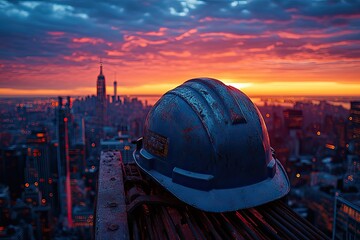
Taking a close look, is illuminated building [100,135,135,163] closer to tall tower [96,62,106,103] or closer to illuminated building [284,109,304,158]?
illuminated building [284,109,304,158]

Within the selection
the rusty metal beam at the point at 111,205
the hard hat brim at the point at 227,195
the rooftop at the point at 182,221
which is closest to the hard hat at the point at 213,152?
the hard hat brim at the point at 227,195

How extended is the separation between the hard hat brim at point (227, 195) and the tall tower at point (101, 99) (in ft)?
296

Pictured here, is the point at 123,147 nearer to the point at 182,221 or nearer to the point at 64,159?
the point at 182,221

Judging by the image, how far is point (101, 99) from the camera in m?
107

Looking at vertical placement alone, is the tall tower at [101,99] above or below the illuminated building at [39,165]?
above

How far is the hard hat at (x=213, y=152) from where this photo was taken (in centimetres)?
279

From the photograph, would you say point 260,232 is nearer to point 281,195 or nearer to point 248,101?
point 281,195

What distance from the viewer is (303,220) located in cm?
278

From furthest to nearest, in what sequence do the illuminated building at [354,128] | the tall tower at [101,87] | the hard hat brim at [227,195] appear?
the tall tower at [101,87], the illuminated building at [354,128], the hard hat brim at [227,195]

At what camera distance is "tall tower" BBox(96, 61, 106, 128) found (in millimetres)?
96162

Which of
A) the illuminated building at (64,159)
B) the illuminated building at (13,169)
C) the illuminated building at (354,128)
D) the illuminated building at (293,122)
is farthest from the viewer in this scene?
the illuminated building at (293,122)

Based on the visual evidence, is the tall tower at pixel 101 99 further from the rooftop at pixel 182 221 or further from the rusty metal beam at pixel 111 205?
the rooftop at pixel 182 221

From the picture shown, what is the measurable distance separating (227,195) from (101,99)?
4277 inches

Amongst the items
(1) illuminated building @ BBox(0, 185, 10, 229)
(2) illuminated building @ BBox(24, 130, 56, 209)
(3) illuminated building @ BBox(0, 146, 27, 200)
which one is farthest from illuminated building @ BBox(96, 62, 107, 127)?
(1) illuminated building @ BBox(0, 185, 10, 229)
